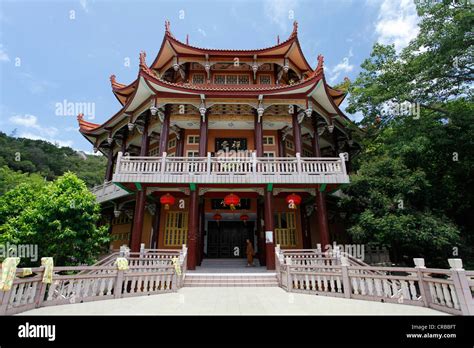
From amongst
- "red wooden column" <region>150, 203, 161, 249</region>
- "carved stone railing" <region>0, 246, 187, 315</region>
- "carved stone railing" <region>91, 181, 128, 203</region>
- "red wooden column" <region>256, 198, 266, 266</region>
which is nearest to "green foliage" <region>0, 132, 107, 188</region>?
"carved stone railing" <region>91, 181, 128, 203</region>

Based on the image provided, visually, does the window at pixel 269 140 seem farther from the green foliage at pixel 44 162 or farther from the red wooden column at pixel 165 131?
the green foliage at pixel 44 162

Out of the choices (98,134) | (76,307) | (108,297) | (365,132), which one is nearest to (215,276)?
(108,297)

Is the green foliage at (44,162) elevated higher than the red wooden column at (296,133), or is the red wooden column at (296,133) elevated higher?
the green foliage at (44,162)

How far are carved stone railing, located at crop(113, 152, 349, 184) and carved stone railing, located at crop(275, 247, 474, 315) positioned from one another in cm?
318

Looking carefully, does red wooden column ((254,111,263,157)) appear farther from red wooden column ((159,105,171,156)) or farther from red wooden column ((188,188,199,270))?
red wooden column ((159,105,171,156))

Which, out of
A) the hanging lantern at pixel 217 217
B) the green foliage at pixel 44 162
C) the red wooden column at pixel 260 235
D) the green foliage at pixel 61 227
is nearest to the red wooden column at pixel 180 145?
the hanging lantern at pixel 217 217

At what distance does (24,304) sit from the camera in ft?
15.9

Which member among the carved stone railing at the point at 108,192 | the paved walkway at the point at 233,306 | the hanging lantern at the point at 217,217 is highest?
the carved stone railing at the point at 108,192

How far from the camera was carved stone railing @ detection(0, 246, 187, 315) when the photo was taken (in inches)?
187

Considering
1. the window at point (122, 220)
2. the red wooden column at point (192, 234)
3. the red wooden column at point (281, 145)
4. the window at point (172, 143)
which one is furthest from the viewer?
the window at point (122, 220)

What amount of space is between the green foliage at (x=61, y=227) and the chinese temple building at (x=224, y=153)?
A: 5.40 feet

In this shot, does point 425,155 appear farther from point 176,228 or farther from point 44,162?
point 44,162

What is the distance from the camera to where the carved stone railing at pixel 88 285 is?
4.75 meters

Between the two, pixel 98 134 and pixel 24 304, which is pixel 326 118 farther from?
pixel 98 134
